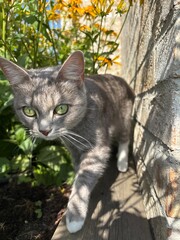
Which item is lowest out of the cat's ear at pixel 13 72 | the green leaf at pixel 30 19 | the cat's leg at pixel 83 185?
the cat's leg at pixel 83 185

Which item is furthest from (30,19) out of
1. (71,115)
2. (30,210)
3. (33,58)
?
(30,210)

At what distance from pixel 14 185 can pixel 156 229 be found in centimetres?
116

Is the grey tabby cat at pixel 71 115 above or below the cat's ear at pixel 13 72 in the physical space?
below

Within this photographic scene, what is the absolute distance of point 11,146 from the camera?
177cm

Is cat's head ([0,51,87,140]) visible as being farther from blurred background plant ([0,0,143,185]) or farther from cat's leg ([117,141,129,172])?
cat's leg ([117,141,129,172])

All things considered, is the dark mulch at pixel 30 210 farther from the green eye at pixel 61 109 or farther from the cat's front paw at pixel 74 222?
the green eye at pixel 61 109

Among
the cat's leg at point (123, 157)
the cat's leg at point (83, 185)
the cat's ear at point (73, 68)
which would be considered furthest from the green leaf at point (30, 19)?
the cat's leg at point (123, 157)

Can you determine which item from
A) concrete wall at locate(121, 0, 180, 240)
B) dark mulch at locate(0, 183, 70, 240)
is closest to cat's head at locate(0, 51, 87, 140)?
concrete wall at locate(121, 0, 180, 240)

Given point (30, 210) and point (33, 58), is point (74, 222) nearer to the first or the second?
point (30, 210)

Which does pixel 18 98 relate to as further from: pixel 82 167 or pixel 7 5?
pixel 7 5

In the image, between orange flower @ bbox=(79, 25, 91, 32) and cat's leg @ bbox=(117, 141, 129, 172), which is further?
orange flower @ bbox=(79, 25, 91, 32)

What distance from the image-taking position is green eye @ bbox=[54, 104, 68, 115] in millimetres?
1279

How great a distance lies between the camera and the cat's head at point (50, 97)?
48.8 inches

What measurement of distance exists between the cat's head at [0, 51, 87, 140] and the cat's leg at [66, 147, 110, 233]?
7.5 inches
